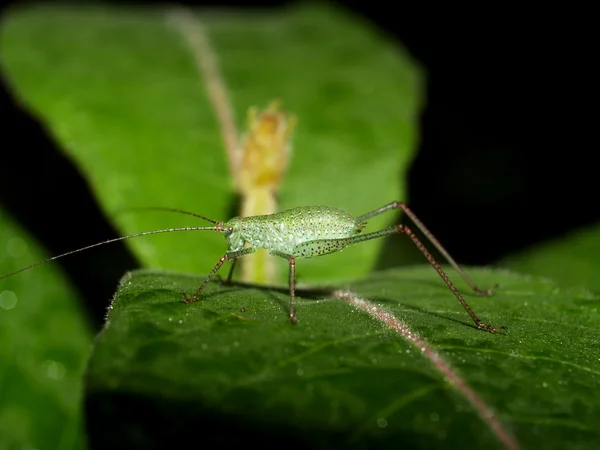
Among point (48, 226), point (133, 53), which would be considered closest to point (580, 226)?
point (133, 53)

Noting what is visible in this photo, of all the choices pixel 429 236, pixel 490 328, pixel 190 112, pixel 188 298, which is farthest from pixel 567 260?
pixel 188 298

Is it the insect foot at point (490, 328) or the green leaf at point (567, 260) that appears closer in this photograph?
the insect foot at point (490, 328)

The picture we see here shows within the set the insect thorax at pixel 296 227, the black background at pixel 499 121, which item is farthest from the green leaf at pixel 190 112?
the black background at pixel 499 121

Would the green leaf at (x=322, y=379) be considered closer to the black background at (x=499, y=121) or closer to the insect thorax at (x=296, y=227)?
the insect thorax at (x=296, y=227)

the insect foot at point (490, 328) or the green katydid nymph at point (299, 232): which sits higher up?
the green katydid nymph at point (299, 232)

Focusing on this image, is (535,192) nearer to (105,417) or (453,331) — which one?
(453,331)

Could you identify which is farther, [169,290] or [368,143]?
[368,143]

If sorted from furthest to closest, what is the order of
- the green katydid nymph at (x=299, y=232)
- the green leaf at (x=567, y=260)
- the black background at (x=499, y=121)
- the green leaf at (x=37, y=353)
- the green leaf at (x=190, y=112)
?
the black background at (x=499, y=121), the green leaf at (x=567, y=260), the green leaf at (x=37, y=353), the green leaf at (x=190, y=112), the green katydid nymph at (x=299, y=232)
